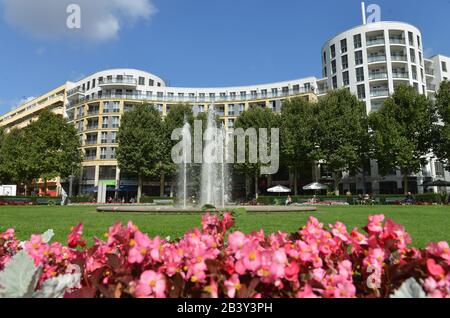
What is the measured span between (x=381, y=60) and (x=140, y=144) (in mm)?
41308

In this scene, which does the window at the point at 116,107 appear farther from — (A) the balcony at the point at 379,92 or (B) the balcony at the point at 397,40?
(B) the balcony at the point at 397,40

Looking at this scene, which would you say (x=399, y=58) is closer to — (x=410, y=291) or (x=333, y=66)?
(x=333, y=66)

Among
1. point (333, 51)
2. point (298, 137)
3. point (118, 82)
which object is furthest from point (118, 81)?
point (333, 51)

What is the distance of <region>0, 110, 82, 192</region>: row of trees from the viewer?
44906 mm

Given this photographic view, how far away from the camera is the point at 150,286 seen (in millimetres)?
1421

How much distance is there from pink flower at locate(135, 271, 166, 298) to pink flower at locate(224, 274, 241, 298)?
0.28 meters

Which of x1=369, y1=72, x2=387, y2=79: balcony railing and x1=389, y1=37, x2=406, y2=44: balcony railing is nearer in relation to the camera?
x1=369, y1=72, x2=387, y2=79: balcony railing

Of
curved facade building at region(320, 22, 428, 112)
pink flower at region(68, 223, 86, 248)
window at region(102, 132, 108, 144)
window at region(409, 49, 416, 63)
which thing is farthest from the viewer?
window at region(102, 132, 108, 144)

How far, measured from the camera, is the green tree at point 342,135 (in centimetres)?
4212

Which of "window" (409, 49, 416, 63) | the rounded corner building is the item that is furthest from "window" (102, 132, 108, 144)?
"window" (409, 49, 416, 63)

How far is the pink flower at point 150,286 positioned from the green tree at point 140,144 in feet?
153

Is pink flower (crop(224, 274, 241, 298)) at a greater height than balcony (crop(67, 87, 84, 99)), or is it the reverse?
balcony (crop(67, 87, 84, 99))

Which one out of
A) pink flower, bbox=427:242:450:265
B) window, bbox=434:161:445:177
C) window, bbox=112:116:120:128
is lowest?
pink flower, bbox=427:242:450:265

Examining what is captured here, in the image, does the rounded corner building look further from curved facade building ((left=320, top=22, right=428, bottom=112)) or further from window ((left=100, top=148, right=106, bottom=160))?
window ((left=100, top=148, right=106, bottom=160))
